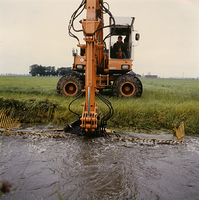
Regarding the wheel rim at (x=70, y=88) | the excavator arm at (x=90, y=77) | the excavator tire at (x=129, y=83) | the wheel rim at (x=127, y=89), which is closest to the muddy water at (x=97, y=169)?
the excavator arm at (x=90, y=77)

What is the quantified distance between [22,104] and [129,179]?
432 centimetres

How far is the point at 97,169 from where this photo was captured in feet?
9.12

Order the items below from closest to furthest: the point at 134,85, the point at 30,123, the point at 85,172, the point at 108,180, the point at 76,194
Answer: the point at 76,194 < the point at 108,180 < the point at 85,172 < the point at 30,123 < the point at 134,85

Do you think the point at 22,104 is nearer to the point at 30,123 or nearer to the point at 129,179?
the point at 30,123

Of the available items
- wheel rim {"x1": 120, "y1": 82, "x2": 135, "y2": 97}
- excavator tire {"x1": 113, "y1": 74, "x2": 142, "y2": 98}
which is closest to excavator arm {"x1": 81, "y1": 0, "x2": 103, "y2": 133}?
excavator tire {"x1": 113, "y1": 74, "x2": 142, "y2": 98}

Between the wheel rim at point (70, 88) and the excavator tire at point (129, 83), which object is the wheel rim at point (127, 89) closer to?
the excavator tire at point (129, 83)

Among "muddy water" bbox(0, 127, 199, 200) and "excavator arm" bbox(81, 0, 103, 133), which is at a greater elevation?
"excavator arm" bbox(81, 0, 103, 133)

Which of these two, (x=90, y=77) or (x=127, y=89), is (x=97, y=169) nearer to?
(x=90, y=77)

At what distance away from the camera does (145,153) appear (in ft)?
11.3

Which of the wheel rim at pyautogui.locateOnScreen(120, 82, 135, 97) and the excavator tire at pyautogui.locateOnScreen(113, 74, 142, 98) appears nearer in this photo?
the excavator tire at pyautogui.locateOnScreen(113, 74, 142, 98)

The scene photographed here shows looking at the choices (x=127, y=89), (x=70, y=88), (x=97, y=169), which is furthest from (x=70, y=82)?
(x=97, y=169)

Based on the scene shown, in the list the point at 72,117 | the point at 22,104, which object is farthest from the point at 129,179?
the point at 22,104

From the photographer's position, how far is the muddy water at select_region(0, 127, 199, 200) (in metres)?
2.25

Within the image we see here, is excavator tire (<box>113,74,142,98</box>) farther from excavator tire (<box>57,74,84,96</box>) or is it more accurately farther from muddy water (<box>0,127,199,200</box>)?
muddy water (<box>0,127,199,200</box>)
